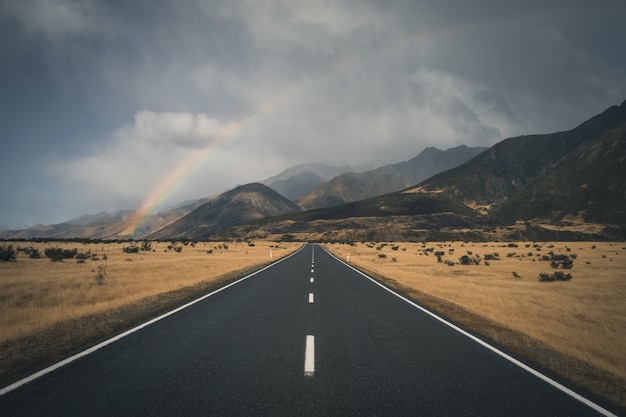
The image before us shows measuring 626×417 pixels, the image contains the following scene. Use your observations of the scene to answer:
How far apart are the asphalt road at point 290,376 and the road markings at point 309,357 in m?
0.03

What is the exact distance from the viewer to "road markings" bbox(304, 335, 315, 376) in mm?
5131

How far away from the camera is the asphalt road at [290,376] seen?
401cm

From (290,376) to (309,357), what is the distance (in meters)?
0.88

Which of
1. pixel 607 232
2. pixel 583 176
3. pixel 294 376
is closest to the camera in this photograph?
pixel 294 376

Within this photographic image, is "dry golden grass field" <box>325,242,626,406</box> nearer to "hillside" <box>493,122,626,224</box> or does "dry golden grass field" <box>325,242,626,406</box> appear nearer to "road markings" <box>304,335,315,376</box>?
"road markings" <box>304,335,315,376</box>

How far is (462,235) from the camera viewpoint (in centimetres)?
12675

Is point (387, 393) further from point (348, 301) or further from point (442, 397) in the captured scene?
point (348, 301)

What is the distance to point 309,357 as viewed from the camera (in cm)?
579

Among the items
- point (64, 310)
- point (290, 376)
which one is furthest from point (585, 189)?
point (64, 310)

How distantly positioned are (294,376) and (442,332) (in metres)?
4.53

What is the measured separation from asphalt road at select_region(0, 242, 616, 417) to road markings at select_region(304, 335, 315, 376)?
3 centimetres

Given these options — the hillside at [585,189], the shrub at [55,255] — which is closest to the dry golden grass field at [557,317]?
the shrub at [55,255]

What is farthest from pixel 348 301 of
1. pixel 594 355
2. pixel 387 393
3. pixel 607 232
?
pixel 607 232

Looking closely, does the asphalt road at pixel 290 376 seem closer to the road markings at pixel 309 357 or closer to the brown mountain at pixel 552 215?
the road markings at pixel 309 357
